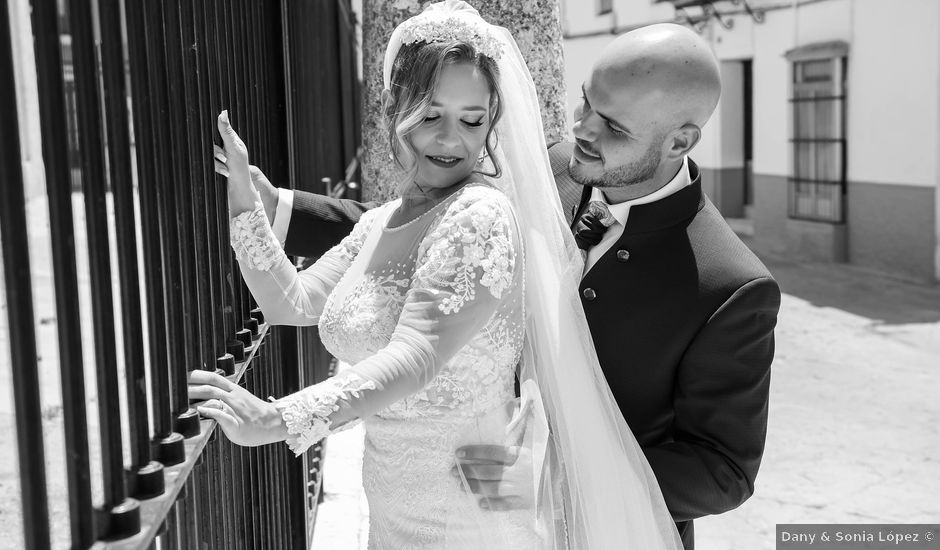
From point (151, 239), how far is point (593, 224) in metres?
1.05

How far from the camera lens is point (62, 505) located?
4.07 meters

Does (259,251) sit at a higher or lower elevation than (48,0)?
lower

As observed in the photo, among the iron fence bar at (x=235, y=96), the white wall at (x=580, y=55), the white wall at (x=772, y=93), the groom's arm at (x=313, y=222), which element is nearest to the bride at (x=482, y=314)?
the iron fence bar at (x=235, y=96)

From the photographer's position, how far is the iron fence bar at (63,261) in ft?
3.27

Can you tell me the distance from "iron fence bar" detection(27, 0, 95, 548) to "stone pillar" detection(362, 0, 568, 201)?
216 centimetres

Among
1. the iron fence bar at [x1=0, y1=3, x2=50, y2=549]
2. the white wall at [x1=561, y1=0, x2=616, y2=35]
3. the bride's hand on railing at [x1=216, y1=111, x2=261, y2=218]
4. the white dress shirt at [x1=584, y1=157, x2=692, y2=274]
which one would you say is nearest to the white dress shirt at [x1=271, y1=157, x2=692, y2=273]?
the white dress shirt at [x1=584, y1=157, x2=692, y2=274]

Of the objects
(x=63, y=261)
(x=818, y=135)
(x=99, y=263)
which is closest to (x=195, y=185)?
(x=99, y=263)

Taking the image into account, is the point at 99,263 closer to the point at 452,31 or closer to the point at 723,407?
the point at 452,31

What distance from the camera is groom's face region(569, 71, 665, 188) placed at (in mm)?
2004

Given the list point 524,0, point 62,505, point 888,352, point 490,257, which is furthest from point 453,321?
point 888,352

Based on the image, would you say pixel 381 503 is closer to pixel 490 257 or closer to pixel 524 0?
pixel 490 257

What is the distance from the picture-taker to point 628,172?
204 centimetres

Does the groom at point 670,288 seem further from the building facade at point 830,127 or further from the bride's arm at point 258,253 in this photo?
the building facade at point 830,127

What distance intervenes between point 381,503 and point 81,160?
1.06 m
